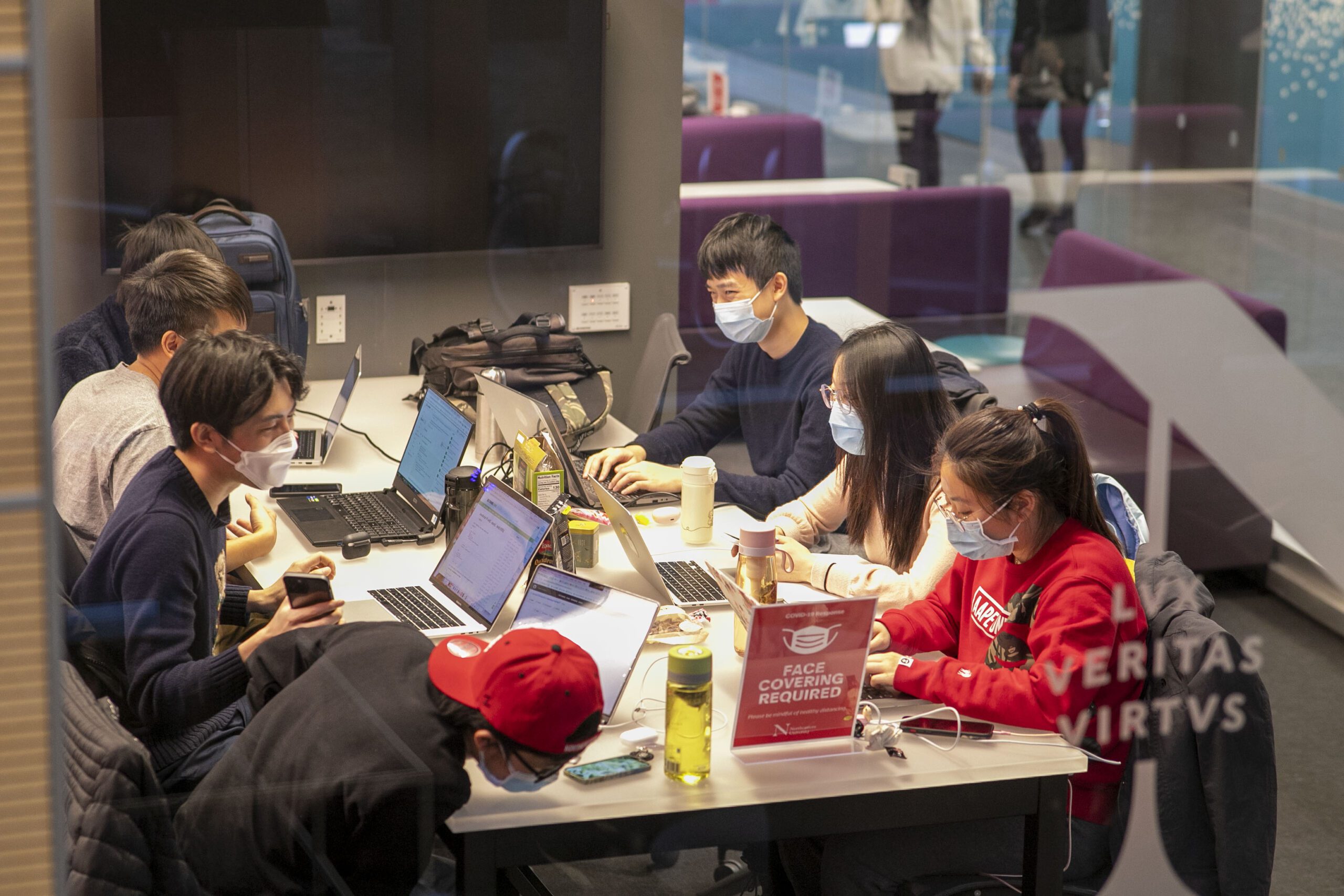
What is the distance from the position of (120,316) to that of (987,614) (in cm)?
207

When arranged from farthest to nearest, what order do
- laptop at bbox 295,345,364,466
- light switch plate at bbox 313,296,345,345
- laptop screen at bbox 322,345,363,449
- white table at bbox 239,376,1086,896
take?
light switch plate at bbox 313,296,345,345, laptop screen at bbox 322,345,363,449, laptop at bbox 295,345,364,466, white table at bbox 239,376,1086,896

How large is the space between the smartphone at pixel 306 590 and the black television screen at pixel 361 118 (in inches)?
68.8

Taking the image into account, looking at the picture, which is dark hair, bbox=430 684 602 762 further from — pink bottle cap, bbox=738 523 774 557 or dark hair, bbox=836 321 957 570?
dark hair, bbox=836 321 957 570

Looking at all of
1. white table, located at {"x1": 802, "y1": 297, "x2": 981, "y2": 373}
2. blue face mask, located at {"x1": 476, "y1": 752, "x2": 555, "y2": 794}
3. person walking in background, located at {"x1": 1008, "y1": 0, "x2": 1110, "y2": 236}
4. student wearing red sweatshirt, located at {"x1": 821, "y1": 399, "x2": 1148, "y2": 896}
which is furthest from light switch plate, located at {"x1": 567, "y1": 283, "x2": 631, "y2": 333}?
blue face mask, located at {"x1": 476, "y1": 752, "x2": 555, "y2": 794}

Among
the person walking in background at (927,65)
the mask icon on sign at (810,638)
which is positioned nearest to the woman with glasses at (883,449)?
the mask icon on sign at (810,638)

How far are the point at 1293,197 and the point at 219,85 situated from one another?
10.6 feet

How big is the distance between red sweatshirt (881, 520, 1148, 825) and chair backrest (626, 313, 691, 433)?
5.34 ft

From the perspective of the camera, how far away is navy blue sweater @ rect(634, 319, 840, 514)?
313 cm

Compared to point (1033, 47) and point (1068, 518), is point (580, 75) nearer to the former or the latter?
point (1033, 47)

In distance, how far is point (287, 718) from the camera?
1.85 metres

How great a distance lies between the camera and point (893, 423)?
8.95 ft

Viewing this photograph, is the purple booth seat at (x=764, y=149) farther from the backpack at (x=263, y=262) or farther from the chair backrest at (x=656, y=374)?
the backpack at (x=263, y=262)

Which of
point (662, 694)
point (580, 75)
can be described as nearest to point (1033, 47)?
point (580, 75)

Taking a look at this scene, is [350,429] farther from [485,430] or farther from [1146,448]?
[1146,448]
